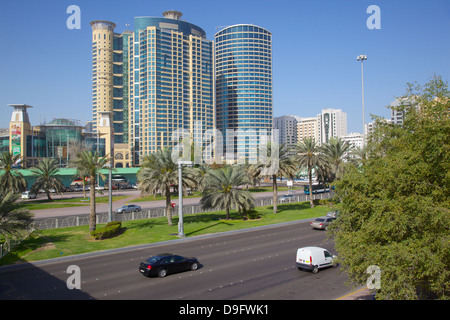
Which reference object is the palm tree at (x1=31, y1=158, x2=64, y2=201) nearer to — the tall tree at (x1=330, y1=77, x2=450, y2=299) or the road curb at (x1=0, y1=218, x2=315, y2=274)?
the road curb at (x1=0, y1=218, x2=315, y2=274)

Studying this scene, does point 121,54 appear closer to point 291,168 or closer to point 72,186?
point 72,186

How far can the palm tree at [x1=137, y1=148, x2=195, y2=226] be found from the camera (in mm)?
29016

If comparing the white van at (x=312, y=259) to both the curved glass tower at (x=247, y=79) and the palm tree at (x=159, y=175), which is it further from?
the curved glass tower at (x=247, y=79)

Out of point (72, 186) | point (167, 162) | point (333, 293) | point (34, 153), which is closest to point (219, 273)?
point (333, 293)

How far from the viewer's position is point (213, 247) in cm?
2381

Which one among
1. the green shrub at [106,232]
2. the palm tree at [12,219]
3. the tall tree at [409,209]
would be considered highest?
the tall tree at [409,209]

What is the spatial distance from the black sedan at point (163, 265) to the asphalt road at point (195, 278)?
12.6 inches

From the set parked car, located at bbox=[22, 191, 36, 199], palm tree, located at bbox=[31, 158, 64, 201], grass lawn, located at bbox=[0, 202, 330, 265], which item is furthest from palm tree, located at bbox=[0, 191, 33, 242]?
parked car, located at bbox=[22, 191, 36, 199]

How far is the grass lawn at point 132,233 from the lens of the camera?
2205 centimetres

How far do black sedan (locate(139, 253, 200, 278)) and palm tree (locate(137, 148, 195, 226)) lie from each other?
11.8 meters

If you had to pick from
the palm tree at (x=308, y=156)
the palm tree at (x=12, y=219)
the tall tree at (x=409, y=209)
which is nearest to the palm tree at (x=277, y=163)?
the palm tree at (x=308, y=156)

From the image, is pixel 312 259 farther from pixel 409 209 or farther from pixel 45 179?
pixel 45 179

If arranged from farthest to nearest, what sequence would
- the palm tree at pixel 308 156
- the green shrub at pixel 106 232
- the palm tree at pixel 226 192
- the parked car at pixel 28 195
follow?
1. the parked car at pixel 28 195
2. the palm tree at pixel 308 156
3. the palm tree at pixel 226 192
4. the green shrub at pixel 106 232
